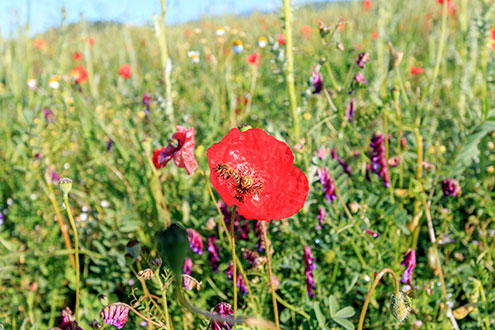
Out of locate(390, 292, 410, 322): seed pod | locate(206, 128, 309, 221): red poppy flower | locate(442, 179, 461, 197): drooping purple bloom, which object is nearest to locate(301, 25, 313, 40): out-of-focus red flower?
locate(442, 179, 461, 197): drooping purple bloom

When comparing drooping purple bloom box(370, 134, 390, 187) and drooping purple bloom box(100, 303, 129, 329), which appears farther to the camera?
drooping purple bloom box(370, 134, 390, 187)

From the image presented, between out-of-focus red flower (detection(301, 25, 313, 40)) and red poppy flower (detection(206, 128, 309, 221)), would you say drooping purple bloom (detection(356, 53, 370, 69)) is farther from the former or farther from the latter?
out-of-focus red flower (detection(301, 25, 313, 40))

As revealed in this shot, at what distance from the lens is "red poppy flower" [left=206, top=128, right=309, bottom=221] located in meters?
0.74

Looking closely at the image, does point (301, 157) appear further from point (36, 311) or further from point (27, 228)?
point (27, 228)

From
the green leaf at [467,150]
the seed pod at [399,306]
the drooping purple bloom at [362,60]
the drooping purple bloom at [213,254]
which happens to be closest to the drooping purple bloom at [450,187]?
the green leaf at [467,150]

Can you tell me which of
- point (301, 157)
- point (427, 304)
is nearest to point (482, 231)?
point (427, 304)

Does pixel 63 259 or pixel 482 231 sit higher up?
pixel 482 231

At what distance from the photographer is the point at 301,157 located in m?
1.18

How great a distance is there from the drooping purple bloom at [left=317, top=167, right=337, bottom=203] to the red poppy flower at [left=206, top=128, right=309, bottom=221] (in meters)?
0.24

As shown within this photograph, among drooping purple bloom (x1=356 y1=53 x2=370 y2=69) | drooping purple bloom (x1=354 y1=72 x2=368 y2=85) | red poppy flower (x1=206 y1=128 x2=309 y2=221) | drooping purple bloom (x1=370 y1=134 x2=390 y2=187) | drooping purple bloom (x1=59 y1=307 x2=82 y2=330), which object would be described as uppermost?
drooping purple bloom (x1=356 y1=53 x2=370 y2=69)

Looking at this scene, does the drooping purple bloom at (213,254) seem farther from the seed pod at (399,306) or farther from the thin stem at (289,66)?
the seed pod at (399,306)

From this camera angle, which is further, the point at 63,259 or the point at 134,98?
the point at 134,98

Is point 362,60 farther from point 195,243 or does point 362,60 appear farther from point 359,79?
point 195,243

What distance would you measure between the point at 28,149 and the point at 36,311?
558mm
